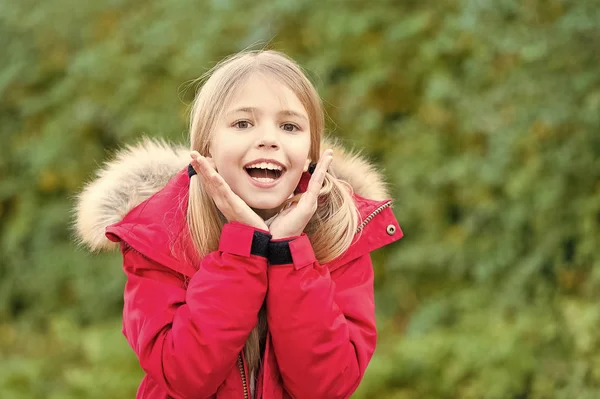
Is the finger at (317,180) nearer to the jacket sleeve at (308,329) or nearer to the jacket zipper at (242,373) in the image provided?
the jacket sleeve at (308,329)

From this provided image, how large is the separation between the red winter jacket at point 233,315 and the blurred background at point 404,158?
4.78 feet

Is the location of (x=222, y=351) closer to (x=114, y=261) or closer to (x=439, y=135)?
(x=439, y=135)

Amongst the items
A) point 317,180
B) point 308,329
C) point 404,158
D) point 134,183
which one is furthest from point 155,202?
point 404,158

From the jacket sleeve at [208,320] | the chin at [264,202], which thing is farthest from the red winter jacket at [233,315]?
the chin at [264,202]

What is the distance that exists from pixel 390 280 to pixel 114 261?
7.72ft

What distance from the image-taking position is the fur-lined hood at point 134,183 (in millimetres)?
2824

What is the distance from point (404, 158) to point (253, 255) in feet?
12.5

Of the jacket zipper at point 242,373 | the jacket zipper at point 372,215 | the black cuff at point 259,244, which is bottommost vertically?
the jacket zipper at point 242,373

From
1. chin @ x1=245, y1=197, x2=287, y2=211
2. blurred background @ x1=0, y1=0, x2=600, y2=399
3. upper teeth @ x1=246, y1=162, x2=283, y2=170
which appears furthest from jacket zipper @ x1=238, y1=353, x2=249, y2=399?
blurred background @ x1=0, y1=0, x2=600, y2=399

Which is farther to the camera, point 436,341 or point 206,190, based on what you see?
point 436,341

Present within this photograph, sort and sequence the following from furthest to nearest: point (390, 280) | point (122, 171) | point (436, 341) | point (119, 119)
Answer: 1. point (119, 119)
2. point (390, 280)
3. point (436, 341)
4. point (122, 171)

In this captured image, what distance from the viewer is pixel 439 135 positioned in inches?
237

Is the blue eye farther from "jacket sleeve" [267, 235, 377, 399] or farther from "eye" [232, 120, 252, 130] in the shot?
"jacket sleeve" [267, 235, 377, 399]

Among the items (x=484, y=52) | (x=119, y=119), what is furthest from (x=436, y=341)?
(x=119, y=119)
